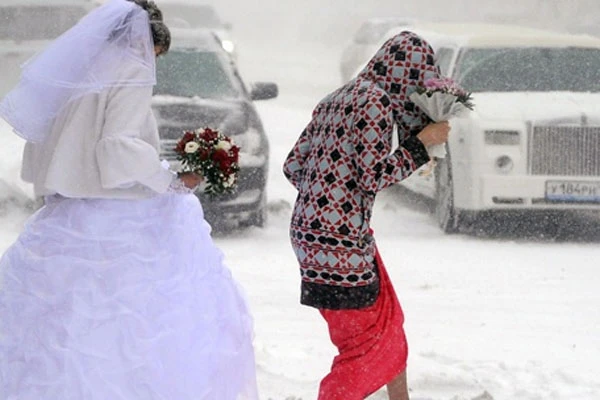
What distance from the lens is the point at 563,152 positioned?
10484 millimetres

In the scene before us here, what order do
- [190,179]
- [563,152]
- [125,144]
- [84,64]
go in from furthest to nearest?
[563,152] < [190,179] < [84,64] < [125,144]

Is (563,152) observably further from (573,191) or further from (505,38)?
(505,38)

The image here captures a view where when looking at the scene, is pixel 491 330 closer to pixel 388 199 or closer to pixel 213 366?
pixel 213 366

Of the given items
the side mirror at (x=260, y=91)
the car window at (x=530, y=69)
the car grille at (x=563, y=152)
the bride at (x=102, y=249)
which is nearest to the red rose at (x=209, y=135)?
the bride at (x=102, y=249)

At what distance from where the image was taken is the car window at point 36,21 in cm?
1730

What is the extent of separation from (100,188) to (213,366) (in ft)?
2.57

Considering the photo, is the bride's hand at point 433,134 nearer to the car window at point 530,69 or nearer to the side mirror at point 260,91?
the side mirror at point 260,91

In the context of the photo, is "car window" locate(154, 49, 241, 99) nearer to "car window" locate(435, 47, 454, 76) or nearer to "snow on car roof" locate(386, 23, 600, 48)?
"car window" locate(435, 47, 454, 76)

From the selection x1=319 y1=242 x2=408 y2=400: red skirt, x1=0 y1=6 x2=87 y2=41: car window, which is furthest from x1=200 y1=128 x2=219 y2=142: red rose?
x1=0 y1=6 x2=87 y2=41: car window

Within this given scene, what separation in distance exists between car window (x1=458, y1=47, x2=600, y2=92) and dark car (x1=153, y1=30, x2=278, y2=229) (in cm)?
187

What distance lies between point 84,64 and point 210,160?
660mm

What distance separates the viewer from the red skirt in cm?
483

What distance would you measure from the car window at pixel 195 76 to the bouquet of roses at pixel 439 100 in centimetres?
635

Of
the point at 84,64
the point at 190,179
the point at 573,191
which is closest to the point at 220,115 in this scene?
the point at 573,191
